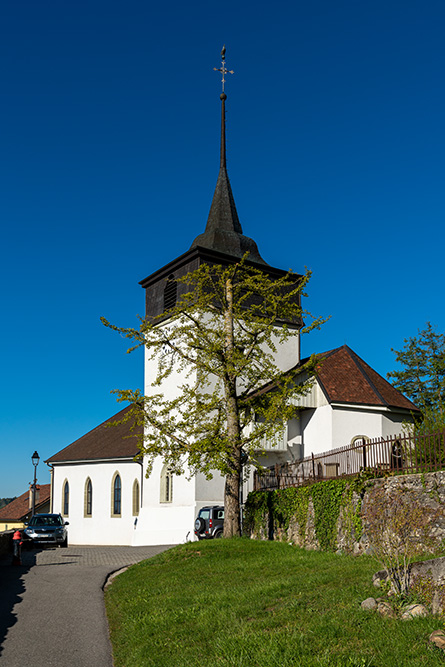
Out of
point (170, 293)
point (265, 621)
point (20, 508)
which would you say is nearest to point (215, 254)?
point (170, 293)

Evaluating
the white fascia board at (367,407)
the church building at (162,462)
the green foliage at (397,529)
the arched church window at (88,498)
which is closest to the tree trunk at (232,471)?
the church building at (162,462)

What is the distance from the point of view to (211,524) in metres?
27.8

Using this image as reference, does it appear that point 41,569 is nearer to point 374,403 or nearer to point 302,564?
point 302,564

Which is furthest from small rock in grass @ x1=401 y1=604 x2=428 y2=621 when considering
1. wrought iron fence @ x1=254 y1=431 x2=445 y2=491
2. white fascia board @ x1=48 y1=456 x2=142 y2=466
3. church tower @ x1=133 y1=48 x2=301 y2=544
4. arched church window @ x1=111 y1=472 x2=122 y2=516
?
arched church window @ x1=111 y1=472 x2=122 y2=516

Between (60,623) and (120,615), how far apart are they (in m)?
1.01

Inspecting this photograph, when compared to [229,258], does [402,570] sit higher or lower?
lower

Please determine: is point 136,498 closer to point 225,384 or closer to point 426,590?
point 225,384

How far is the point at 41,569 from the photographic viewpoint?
805 inches

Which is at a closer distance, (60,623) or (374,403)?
(60,623)

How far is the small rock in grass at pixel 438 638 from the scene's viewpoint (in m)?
7.04

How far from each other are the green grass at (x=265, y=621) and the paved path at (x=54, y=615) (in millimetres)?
384

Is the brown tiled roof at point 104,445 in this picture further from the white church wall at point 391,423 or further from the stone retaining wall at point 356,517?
the stone retaining wall at point 356,517

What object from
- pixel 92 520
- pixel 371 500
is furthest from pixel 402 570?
pixel 92 520

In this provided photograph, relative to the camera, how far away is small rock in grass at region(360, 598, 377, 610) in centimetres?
875
